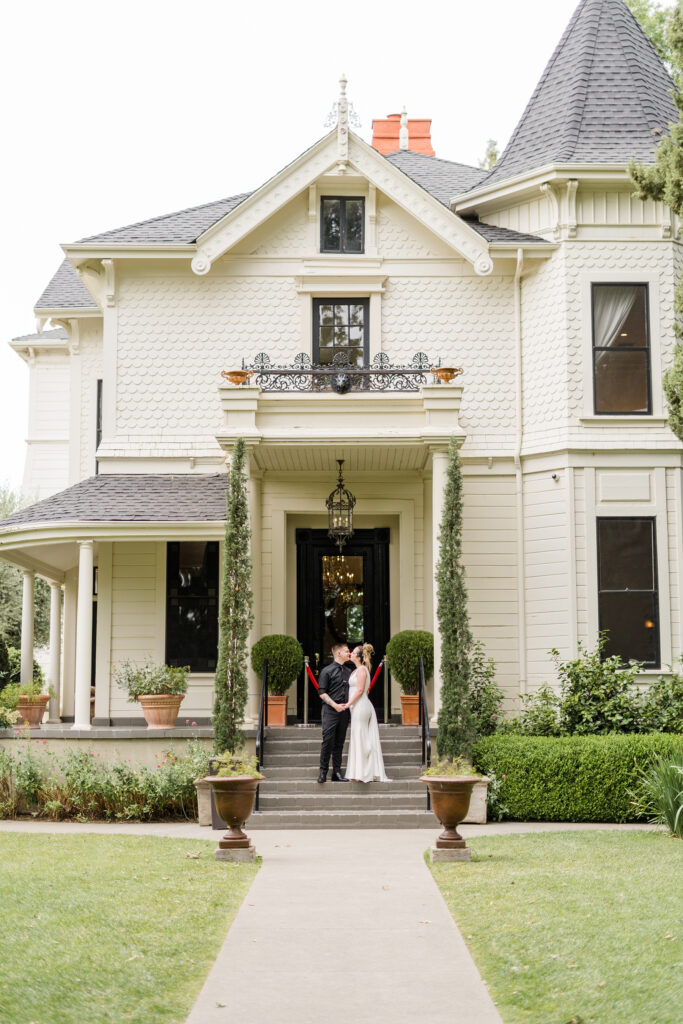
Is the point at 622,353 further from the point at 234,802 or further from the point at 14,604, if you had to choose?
the point at 14,604

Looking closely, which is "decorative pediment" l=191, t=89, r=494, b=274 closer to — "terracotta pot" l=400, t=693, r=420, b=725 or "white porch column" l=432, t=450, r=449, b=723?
"white porch column" l=432, t=450, r=449, b=723

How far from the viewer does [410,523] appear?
58.1 ft

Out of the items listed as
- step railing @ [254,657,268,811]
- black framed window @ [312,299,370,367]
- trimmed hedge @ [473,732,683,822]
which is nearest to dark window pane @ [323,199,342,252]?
black framed window @ [312,299,370,367]

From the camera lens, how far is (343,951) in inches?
289

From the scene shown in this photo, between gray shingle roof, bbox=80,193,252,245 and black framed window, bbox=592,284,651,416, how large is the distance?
5.76m

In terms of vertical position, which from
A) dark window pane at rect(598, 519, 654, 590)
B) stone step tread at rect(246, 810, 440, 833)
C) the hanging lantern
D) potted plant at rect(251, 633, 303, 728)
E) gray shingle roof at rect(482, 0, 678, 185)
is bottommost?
stone step tread at rect(246, 810, 440, 833)

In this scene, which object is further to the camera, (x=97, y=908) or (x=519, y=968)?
(x=97, y=908)

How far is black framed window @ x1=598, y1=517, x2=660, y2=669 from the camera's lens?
1623 centimetres

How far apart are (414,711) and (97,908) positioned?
326 inches

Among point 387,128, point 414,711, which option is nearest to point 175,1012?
point 414,711

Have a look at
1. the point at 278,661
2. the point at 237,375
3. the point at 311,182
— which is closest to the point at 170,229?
the point at 311,182

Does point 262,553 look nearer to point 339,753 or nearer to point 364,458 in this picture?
point 364,458

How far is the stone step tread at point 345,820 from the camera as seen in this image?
13508mm

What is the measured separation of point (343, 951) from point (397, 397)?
9.45 meters
